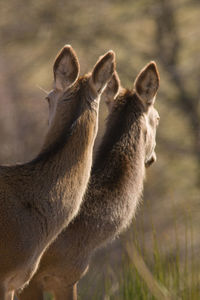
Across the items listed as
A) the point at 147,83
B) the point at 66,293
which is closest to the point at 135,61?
the point at 147,83

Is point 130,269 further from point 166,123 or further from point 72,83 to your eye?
point 166,123

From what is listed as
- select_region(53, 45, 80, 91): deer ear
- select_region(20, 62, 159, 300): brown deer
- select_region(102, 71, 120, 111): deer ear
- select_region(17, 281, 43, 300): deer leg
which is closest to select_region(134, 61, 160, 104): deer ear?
select_region(20, 62, 159, 300): brown deer

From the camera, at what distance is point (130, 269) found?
784 cm

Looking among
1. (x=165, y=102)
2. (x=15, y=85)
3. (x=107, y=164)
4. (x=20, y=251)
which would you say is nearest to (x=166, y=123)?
(x=165, y=102)

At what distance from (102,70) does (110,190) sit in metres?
1.26

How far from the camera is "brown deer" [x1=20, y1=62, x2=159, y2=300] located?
7.68 m

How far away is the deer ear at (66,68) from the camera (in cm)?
738

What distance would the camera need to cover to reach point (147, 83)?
8516 mm

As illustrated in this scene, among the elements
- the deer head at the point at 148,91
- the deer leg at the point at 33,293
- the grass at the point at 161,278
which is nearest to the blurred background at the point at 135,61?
the deer head at the point at 148,91

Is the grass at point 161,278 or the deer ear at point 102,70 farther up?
the deer ear at point 102,70

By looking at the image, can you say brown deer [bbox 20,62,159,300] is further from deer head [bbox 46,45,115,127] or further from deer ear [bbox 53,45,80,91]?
deer ear [bbox 53,45,80,91]

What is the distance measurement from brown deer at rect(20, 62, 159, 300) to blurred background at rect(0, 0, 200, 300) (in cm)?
1080

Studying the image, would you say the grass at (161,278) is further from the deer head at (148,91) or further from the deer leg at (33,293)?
the deer head at (148,91)

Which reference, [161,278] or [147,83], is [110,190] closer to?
[161,278]
